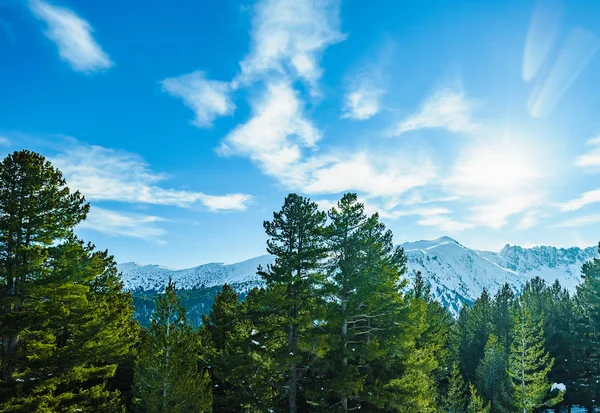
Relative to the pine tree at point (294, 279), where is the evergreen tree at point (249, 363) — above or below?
below

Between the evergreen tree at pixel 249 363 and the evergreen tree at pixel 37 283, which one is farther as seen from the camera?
the evergreen tree at pixel 249 363

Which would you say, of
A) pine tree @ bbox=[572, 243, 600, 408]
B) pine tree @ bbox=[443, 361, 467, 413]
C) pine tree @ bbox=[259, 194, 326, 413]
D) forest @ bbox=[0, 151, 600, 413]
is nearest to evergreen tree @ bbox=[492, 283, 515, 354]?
pine tree @ bbox=[572, 243, 600, 408]

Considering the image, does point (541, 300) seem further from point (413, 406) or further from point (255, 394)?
point (255, 394)

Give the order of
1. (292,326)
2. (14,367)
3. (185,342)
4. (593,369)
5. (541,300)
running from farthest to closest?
1. (541,300)
2. (593,369)
3. (292,326)
4. (185,342)
5. (14,367)

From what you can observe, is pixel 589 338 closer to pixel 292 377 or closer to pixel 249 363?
pixel 292 377

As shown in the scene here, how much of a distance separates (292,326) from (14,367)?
13017 mm

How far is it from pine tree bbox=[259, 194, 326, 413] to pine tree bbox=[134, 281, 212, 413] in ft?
14.4

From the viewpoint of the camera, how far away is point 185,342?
19.3m

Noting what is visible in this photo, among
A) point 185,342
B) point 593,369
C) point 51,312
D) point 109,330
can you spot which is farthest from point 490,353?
point 51,312

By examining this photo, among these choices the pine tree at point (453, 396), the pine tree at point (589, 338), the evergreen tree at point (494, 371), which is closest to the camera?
the pine tree at point (453, 396)

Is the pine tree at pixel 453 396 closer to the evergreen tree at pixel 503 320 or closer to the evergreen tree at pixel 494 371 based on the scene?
the evergreen tree at pixel 494 371

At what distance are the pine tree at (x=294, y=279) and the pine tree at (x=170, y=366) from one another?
14.4 ft

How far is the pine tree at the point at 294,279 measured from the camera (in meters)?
19.7

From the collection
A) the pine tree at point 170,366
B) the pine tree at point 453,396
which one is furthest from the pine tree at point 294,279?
the pine tree at point 453,396
